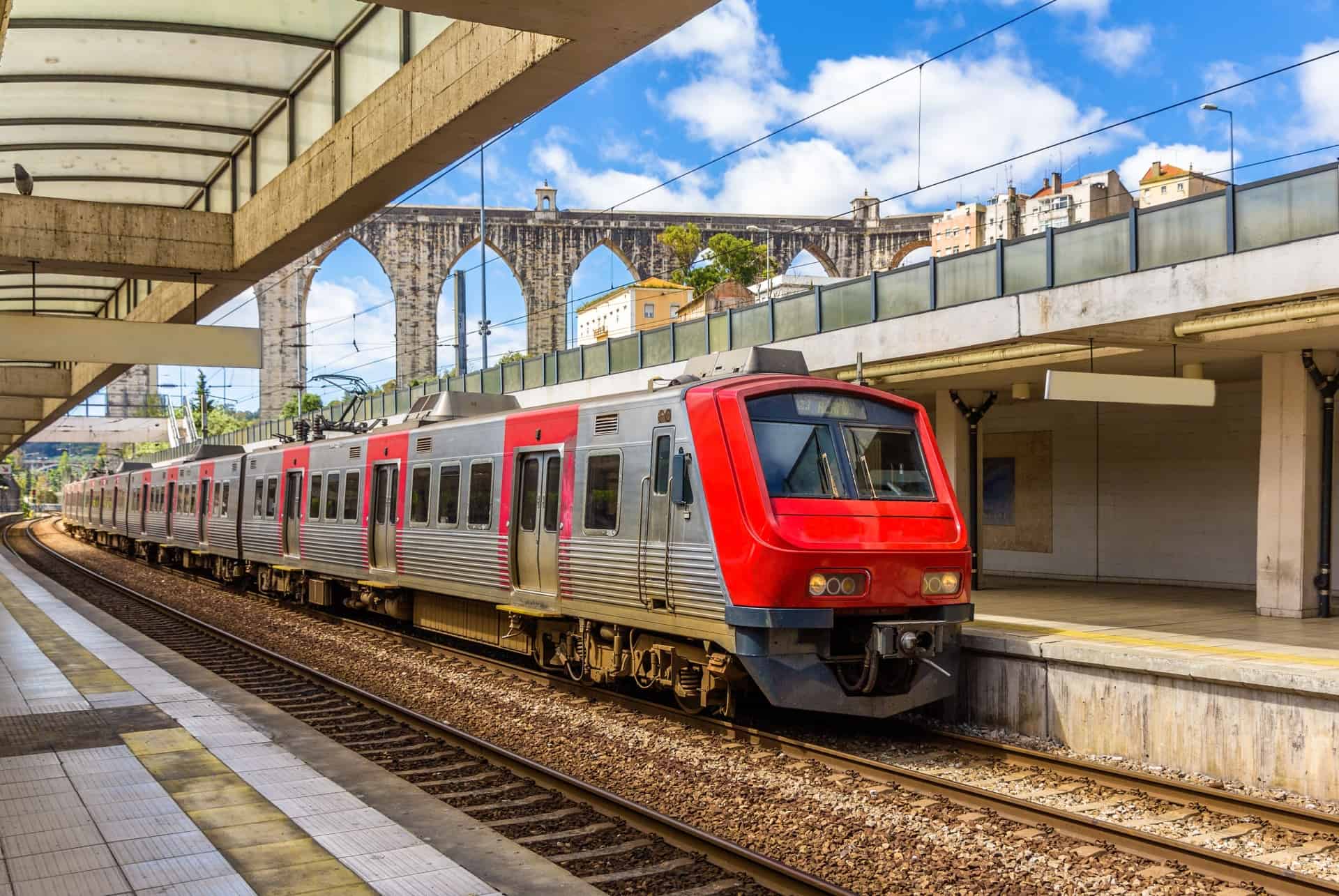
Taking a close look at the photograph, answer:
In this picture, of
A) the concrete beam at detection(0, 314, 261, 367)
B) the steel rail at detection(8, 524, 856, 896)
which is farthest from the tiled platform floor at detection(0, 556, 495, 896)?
the concrete beam at detection(0, 314, 261, 367)

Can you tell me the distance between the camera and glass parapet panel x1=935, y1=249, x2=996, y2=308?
15852 millimetres

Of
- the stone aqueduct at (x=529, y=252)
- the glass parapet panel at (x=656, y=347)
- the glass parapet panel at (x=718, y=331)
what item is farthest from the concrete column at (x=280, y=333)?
the glass parapet panel at (x=718, y=331)

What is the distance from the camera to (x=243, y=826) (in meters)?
6.80

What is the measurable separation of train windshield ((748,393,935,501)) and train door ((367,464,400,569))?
7985 millimetres

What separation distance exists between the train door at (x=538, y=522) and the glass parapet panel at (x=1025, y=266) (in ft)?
21.7

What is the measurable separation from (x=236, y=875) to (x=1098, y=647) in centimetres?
750

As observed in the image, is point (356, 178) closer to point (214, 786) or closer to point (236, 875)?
point (214, 786)

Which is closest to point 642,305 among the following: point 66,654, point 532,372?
point 532,372

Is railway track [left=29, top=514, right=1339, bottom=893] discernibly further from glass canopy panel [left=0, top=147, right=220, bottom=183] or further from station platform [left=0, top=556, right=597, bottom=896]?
glass canopy panel [left=0, top=147, right=220, bottom=183]

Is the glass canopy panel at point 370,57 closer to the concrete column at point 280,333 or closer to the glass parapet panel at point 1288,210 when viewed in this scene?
the glass parapet panel at point 1288,210

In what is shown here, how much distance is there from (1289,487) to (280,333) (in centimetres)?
8436

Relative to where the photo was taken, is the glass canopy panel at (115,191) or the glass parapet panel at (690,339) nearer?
the glass canopy panel at (115,191)

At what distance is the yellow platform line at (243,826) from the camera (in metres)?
5.82

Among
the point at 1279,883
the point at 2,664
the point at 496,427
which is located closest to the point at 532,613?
the point at 496,427
